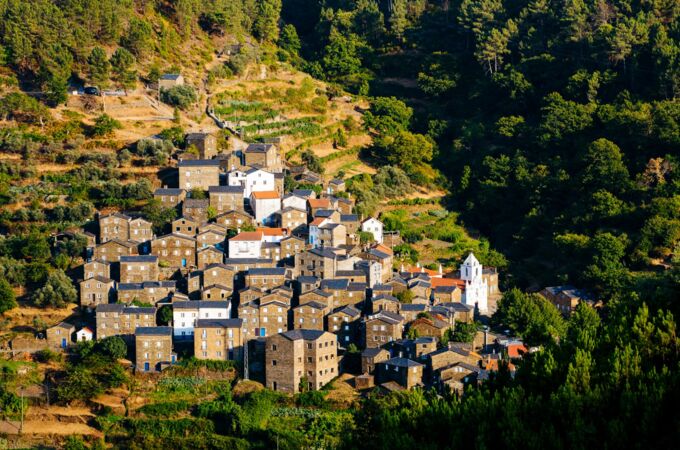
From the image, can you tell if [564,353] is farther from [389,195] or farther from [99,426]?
[389,195]

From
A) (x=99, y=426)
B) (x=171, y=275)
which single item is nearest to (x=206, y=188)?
(x=171, y=275)

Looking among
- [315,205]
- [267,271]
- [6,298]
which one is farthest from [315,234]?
[6,298]

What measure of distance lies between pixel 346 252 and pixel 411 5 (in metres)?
43.2

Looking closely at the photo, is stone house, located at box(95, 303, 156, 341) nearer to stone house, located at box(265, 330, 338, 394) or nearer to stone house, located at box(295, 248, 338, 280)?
stone house, located at box(265, 330, 338, 394)

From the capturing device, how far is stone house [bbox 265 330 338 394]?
55.1 m

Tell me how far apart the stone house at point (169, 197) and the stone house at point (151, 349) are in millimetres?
11163

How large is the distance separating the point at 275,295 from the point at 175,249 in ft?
22.6

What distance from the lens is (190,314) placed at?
57.8m

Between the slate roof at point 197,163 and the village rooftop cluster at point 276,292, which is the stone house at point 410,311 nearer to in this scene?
the village rooftop cluster at point 276,292

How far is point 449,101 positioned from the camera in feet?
298

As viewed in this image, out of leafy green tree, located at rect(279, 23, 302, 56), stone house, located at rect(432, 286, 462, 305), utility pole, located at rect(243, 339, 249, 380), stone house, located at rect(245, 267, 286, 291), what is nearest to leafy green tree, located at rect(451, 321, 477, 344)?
stone house, located at rect(432, 286, 462, 305)

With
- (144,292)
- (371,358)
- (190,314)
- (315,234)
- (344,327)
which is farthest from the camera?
(315,234)

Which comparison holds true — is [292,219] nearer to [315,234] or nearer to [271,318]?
[315,234]

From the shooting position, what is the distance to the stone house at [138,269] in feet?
198
